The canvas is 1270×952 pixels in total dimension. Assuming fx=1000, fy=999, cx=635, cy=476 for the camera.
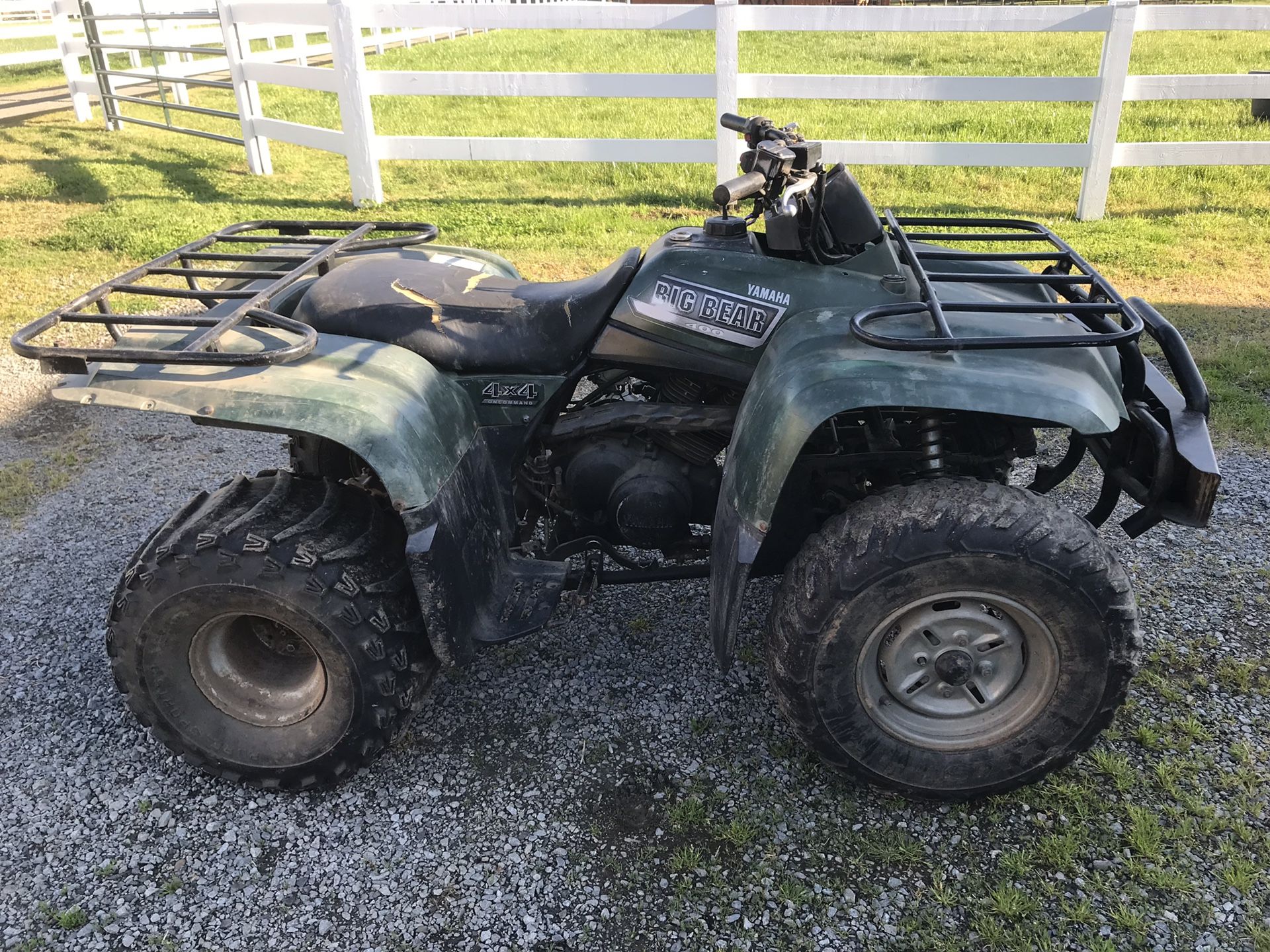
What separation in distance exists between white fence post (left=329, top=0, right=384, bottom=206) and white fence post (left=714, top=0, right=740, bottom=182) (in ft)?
9.46

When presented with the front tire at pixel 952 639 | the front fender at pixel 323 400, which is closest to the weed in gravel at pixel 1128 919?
the front tire at pixel 952 639

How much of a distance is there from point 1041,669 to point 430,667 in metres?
1.71

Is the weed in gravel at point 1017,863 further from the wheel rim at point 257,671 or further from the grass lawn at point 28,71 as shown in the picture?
the grass lawn at point 28,71

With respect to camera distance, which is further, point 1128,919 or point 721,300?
point 721,300

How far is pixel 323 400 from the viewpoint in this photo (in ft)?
8.73

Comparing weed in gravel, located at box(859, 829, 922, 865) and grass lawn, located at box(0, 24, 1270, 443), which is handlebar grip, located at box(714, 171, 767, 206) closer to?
weed in gravel, located at box(859, 829, 922, 865)

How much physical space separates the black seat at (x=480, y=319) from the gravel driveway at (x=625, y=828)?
3.59ft

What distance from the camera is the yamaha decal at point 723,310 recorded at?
9.57 ft

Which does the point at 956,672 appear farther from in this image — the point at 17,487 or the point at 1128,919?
the point at 17,487

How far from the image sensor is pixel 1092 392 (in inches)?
100

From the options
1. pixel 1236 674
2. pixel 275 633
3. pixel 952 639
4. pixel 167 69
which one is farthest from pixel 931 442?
pixel 167 69

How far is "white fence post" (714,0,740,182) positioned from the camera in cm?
753

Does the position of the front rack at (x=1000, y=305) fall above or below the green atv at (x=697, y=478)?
above

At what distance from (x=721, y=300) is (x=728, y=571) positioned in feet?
2.66
